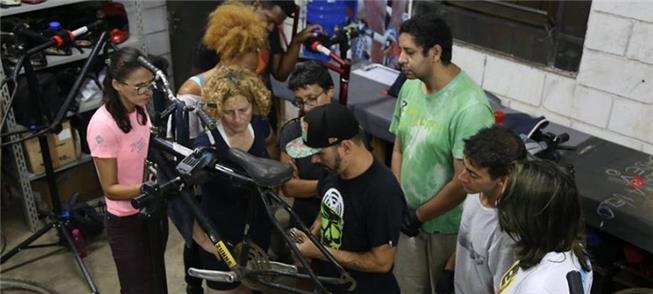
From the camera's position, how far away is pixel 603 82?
309 centimetres

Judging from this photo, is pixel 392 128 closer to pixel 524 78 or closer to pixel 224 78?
pixel 224 78

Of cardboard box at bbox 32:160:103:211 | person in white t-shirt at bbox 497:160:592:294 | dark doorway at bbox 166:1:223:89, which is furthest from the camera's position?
dark doorway at bbox 166:1:223:89

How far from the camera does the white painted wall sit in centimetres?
292

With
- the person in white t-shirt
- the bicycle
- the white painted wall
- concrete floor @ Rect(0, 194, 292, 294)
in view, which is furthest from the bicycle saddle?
the white painted wall

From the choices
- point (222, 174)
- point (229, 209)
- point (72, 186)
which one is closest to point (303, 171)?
point (229, 209)

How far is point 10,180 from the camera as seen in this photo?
12.3ft

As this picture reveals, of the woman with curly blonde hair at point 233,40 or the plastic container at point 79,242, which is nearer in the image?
the woman with curly blonde hair at point 233,40

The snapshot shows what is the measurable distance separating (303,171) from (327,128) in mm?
667

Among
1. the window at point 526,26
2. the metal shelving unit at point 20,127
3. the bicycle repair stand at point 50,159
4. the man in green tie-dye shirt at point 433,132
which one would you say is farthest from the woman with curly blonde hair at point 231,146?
the window at point 526,26

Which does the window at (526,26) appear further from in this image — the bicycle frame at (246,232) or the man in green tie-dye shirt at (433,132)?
the bicycle frame at (246,232)

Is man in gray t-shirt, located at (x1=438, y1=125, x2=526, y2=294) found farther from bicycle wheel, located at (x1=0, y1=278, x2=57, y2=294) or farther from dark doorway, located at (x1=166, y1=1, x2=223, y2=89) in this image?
dark doorway, located at (x1=166, y1=1, x2=223, y2=89)

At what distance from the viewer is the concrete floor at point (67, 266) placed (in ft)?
10.5

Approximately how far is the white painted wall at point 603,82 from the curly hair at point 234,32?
1.47 m

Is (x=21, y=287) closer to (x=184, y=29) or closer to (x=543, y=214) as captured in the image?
(x=184, y=29)
